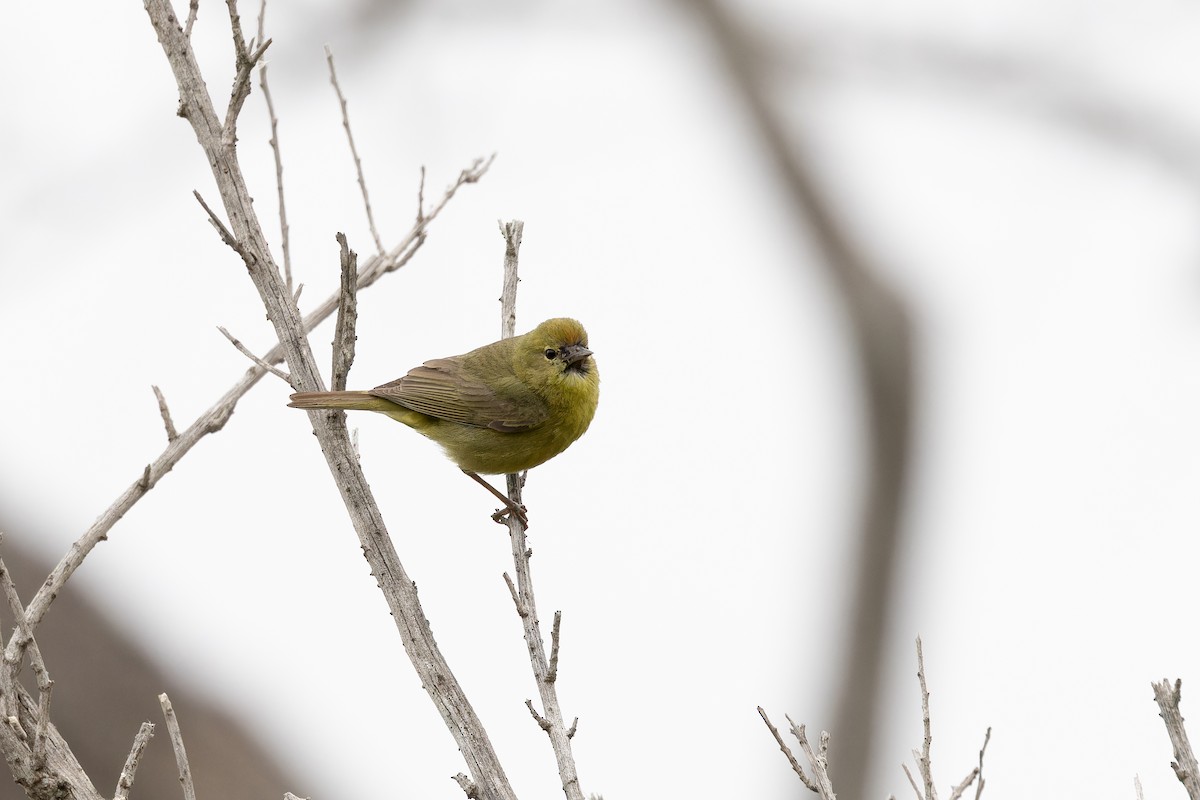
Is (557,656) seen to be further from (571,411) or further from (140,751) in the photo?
(571,411)

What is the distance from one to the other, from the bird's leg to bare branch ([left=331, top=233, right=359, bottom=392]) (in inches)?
46.9

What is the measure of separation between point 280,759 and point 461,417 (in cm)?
243

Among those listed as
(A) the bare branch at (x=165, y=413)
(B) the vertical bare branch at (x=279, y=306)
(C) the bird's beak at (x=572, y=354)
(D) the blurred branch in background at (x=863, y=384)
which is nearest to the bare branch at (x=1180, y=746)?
(B) the vertical bare branch at (x=279, y=306)

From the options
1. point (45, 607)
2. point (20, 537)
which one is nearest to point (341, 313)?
point (45, 607)

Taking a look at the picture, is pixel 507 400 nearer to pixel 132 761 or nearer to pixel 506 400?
pixel 506 400

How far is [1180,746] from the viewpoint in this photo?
2123 mm

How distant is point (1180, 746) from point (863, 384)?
6003mm

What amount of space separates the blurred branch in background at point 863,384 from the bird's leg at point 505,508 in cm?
339

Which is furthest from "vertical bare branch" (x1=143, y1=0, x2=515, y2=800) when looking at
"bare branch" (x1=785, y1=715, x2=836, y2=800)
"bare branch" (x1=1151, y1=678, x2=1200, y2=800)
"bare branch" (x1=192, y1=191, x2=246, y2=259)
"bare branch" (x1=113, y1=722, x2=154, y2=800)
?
"bare branch" (x1=1151, y1=678, x2=1200, y2=800)

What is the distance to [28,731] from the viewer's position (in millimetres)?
2619

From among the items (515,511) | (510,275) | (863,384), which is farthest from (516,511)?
(863,384)

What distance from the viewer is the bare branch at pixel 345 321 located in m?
3.02

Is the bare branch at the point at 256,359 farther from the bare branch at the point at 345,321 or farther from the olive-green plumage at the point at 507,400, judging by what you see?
the olive-green plumage at the point at 507,400

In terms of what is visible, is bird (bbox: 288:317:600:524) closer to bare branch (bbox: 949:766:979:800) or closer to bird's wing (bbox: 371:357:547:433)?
bird's wing (bbox: 371:357:547:433)
